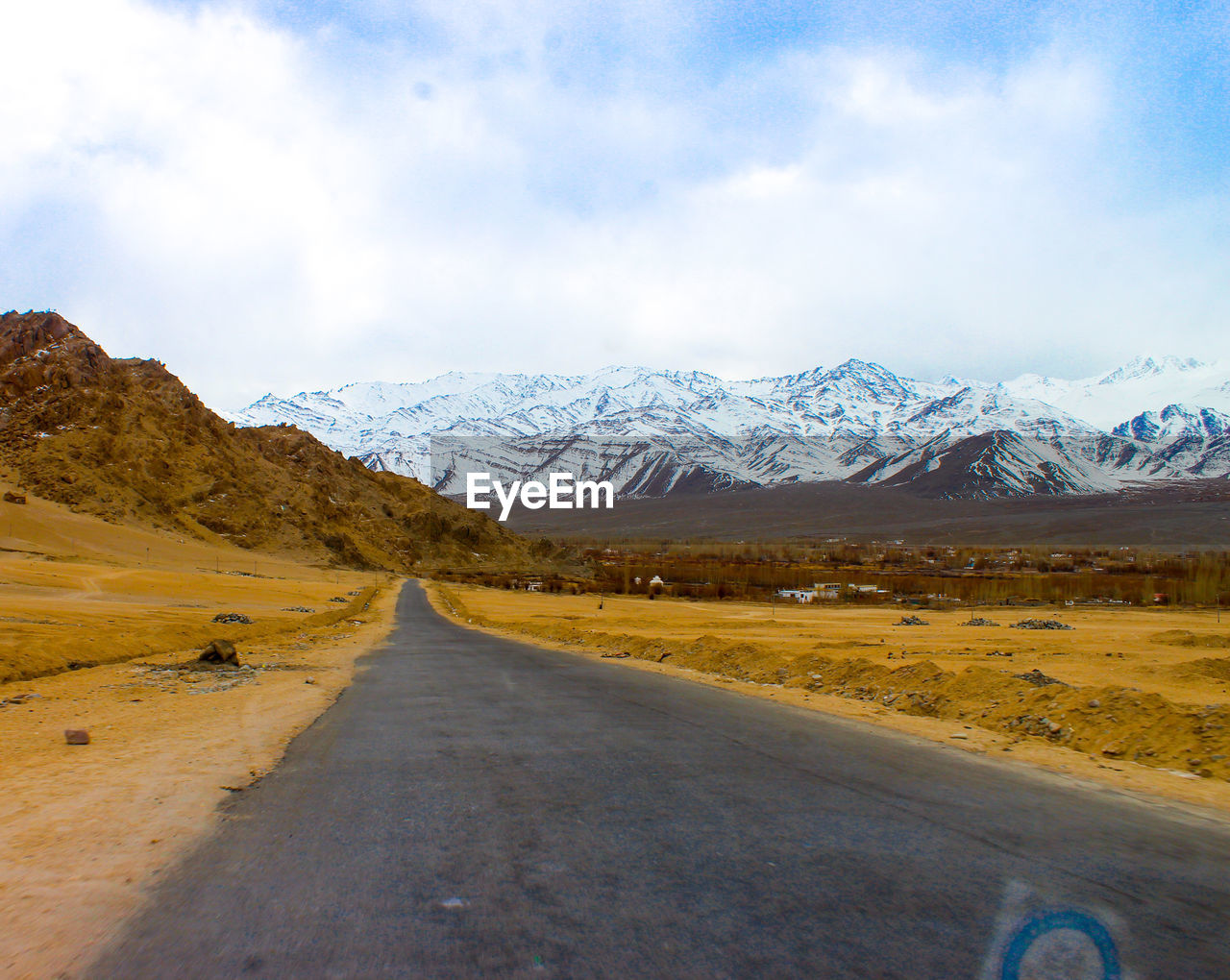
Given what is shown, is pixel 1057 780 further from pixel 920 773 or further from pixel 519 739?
pixel 519 739

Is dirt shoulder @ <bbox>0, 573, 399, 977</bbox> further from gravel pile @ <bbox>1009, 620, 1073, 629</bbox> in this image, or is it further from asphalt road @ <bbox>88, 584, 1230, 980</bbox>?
gravel pile @ <bbox>1009, 620, 1073, 629</bbox>

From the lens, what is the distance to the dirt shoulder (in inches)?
175

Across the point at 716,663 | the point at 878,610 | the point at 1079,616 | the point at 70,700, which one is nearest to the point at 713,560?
the point at 878,610

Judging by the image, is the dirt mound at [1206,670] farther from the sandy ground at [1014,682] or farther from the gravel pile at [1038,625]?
the gravel pile at [1038,625]

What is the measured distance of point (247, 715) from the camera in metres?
11.4

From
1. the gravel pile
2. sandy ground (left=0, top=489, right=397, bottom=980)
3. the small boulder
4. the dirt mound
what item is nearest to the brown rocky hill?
sandy ground (left=0, top=489, right=397, bottom=980)

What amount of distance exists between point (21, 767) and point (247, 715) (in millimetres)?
3566

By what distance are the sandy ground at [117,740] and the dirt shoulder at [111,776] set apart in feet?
0.06

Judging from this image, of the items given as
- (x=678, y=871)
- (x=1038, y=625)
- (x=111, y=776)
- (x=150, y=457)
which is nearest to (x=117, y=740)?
(x=111, y=776)

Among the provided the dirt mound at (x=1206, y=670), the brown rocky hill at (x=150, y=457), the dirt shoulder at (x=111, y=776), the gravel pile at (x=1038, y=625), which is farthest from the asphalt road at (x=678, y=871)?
the brown rocky hill at (x=150, y=457)

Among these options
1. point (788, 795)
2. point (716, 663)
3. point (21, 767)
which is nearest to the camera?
point (788, 795)

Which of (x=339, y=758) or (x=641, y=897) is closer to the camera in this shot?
(x=641, y=897)

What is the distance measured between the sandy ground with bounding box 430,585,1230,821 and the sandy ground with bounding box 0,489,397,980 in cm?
865

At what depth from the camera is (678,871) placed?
5.01 meters
